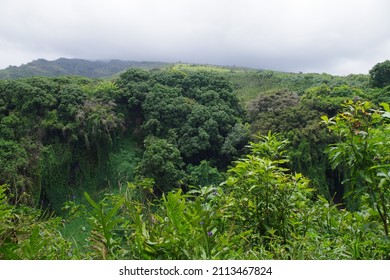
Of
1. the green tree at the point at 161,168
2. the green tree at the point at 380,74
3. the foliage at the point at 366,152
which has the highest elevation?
the green tree at the point at 380,74

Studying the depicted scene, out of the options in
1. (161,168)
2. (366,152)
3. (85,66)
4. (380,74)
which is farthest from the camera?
(85,66)

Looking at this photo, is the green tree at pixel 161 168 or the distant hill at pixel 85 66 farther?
the distant hill at pixel 85 66

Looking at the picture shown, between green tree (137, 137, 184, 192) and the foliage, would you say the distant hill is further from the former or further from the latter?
the foliage

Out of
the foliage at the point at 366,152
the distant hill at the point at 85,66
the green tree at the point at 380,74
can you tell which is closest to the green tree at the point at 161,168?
the foliage at the point at 366,152

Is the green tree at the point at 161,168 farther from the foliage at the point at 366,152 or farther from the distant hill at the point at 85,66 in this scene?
the distant hill at the point at 85,66

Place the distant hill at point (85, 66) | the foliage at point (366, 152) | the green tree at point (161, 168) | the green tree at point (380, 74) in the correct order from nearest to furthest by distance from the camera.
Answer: the foliage at point (366, 152) → the green tree at point (161, 168) → the green tree at point (380, 74) → the distant hill at point (85, 66)

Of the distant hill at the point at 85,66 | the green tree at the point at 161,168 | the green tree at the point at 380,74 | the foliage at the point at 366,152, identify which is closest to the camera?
the foliage at the point at 366,152

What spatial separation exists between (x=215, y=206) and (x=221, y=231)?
0.47ft

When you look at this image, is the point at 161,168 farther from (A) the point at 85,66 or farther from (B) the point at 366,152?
(A) the point at 85,66

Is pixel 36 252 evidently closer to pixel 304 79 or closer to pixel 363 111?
pixel 363 111

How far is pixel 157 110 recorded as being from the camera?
14914 mm

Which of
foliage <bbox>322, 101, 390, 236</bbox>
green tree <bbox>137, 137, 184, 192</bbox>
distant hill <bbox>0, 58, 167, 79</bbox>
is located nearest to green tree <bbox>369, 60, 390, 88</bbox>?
green tree <bbox>137, 137, 184, 192</bbox>

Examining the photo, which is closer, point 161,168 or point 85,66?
point 161,168

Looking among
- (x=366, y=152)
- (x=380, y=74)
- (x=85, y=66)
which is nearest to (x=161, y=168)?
(x=366, y=152)
